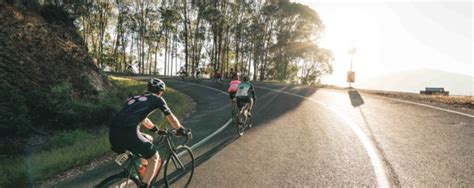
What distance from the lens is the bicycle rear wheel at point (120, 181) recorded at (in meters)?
5.00

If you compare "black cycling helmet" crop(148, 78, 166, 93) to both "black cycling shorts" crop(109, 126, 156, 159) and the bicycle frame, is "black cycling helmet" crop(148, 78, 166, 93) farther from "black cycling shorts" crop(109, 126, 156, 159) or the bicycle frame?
the bicycle frame

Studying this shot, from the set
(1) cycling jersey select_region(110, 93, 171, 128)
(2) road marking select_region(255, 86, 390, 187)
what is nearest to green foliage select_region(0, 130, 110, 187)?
(1) cycling jersey select_region(110, 93, 171, 128)

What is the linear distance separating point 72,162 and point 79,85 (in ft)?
23.3

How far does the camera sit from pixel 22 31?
44.1 feet

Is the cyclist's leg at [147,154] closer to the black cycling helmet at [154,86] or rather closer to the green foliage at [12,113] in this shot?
the black cycling helmet at [154,86]

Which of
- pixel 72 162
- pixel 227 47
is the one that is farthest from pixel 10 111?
pixel 227 47

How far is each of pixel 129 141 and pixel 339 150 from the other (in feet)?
18.5

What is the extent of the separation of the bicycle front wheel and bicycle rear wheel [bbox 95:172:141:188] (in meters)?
0.92

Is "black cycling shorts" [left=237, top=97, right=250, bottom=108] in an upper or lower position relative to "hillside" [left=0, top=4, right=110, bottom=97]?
lower

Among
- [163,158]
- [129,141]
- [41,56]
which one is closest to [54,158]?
[163,158]

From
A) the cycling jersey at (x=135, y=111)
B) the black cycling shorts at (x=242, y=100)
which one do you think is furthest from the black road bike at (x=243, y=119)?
the cycling jersey at (x=135, y=111)

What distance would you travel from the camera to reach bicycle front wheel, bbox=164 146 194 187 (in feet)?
21.2

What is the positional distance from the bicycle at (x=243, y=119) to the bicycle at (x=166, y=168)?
378 cm

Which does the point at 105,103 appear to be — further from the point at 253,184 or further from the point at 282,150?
the point at 253,184
